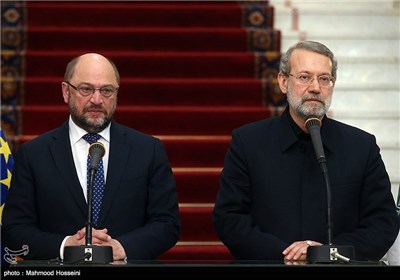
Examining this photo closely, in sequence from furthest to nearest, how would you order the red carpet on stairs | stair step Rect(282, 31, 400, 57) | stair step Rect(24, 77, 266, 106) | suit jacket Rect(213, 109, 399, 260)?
stair step Rect(282, 31, 400, 57) < stair step Rect(24, 77, 266, 106) < the red carpet on stairs < suit jacket Rect(213, 109, 399, 260)

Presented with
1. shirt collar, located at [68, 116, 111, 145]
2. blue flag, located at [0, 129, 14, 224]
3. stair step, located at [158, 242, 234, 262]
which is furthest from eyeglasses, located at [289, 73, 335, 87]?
stair step, located at [158, 242, 234, 262]

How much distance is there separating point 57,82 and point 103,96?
2957 millimetres

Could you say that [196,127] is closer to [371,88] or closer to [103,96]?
[371,88]

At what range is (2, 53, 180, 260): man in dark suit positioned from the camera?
4.06 meters

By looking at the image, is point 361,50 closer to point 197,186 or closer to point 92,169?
point 197,186

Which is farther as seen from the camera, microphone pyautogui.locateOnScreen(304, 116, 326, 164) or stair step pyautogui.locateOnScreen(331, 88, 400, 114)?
stair step pyautogui.locateOnScreen(331, 88, 400, 114)

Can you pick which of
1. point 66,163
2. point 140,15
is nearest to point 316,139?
point 66,163

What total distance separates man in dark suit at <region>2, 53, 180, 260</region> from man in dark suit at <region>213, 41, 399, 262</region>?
260 mm

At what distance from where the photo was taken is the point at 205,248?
5809 mm

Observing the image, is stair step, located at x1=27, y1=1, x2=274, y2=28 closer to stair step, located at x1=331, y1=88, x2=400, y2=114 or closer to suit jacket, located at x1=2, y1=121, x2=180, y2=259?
stair step, located at x1=331, y1=88, x2=400, y2=114

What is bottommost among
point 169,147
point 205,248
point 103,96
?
point 205,248

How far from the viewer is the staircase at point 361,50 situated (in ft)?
23.3

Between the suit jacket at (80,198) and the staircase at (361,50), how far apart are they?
9.99ft
